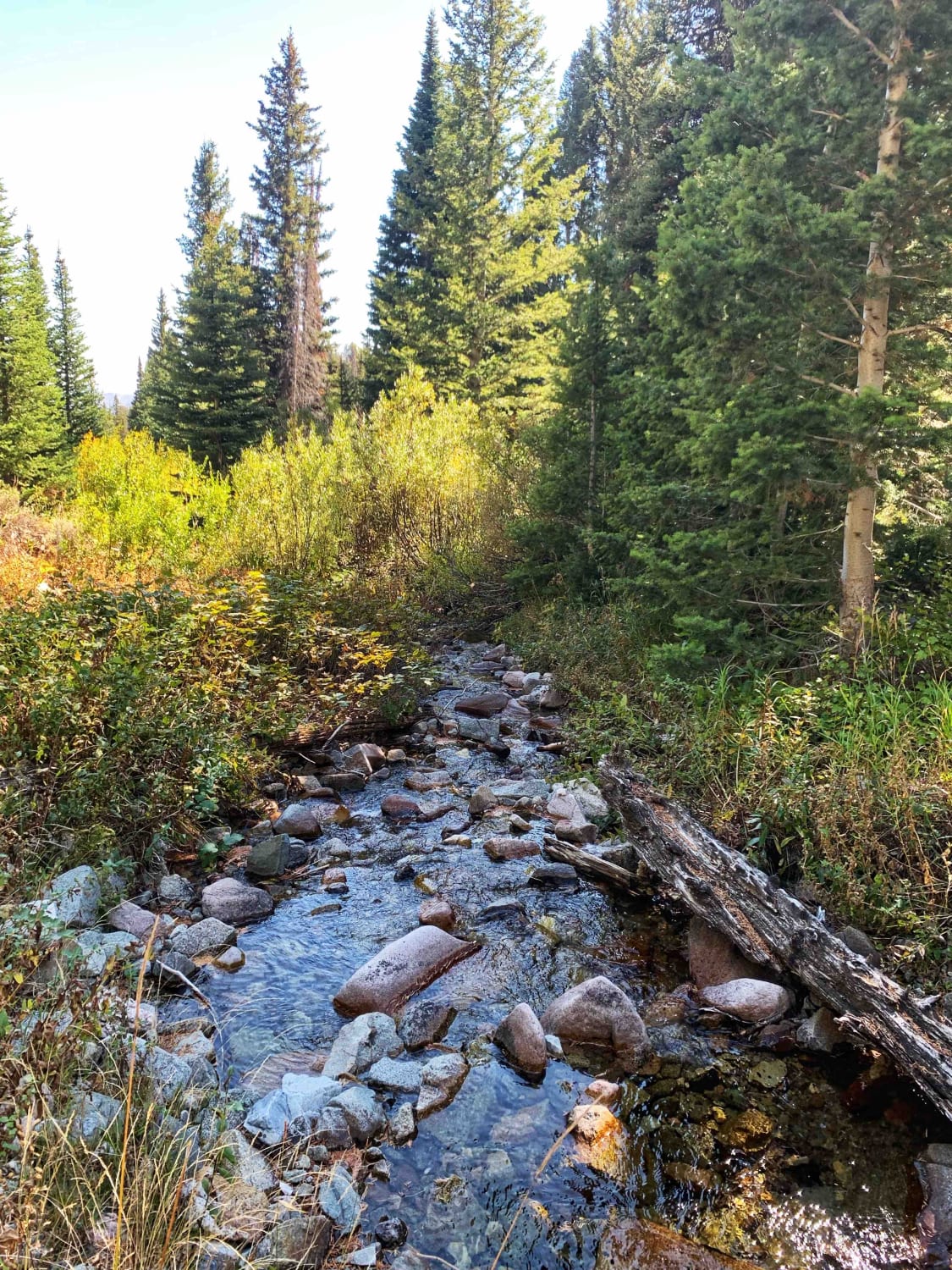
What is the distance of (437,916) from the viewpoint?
4.09m

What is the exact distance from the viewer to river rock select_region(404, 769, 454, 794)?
19.3 feet

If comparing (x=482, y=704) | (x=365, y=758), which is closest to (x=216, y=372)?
(x=482, y=704)

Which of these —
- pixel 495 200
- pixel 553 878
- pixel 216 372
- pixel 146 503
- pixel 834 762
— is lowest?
pixel 553 878

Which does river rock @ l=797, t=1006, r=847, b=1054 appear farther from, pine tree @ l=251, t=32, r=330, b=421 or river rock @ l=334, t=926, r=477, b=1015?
pine tree @ l=251, t=32, r=330, b=421

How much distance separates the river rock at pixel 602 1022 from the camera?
3172 millimetres

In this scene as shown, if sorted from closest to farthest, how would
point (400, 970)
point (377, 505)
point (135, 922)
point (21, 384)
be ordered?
point (400, 970) → point (135, 922) → point (377, 505) → point (21, 384)

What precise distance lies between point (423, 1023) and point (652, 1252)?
1.24m

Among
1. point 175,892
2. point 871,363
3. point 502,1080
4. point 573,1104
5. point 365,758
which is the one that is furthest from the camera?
point 365,758

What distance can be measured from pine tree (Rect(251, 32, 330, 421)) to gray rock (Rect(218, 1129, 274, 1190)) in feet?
80.9

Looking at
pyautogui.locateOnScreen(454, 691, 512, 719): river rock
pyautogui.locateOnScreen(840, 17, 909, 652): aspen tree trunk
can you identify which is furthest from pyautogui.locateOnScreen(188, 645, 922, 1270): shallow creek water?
pyautogui.locateOnScreen(454, 691, 512, 719): river rock

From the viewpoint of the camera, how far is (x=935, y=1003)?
282 cm

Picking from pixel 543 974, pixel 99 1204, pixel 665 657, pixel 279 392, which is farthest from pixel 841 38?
pixel 279 392

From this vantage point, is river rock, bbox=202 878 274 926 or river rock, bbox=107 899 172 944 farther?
river rock, bbox=202 878 274 926

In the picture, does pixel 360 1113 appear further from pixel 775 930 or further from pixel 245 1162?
pixel 775 930
